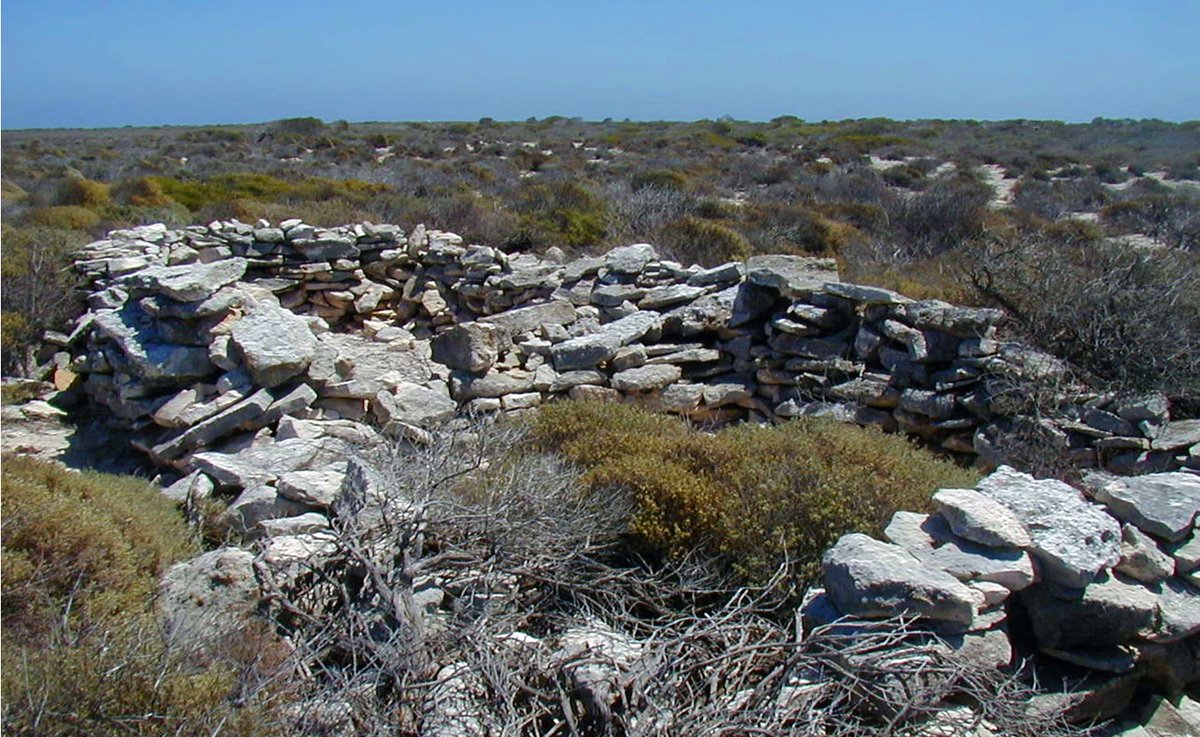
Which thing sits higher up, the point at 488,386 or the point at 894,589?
the point at 894,589

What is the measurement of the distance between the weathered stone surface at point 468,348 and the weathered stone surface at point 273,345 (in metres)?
1.02

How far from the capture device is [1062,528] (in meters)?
3.43

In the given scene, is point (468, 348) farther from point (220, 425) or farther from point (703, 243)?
point (703, 243)

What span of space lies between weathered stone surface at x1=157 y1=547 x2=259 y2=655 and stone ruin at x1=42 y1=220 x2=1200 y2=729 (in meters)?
0.22

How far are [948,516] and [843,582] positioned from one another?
71 centimetres

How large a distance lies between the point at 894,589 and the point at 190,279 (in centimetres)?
632

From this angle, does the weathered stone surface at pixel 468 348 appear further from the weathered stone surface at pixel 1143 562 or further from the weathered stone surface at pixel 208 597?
the weathered stone surface at pixel 1143 562

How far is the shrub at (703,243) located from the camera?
997 centimetres

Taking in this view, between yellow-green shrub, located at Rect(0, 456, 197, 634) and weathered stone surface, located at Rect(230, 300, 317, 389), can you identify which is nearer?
yellow-green shrub, located at Rect(0, 456, 197, 634)

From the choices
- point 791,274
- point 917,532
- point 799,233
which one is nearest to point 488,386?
point 791,274

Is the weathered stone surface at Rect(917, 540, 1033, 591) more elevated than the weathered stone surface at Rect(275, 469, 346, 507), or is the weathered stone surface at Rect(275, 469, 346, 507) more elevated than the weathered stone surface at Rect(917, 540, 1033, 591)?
the weathered stone surface at Rect(917, 540, 1033, 591)

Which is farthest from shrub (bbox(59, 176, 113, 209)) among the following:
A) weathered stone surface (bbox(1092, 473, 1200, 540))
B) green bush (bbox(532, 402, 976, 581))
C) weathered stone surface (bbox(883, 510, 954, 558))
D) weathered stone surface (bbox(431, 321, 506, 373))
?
weathered stone surface (bbox(1092, 473, 1200, 540))

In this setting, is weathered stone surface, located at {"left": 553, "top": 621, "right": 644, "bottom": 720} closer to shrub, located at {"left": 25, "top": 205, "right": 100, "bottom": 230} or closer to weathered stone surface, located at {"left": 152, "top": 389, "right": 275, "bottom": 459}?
weathered stone surface, located at {"left": 152, "top": 389, "right": 275, "bottom": 459}

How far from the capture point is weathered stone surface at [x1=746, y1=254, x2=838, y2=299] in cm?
705
